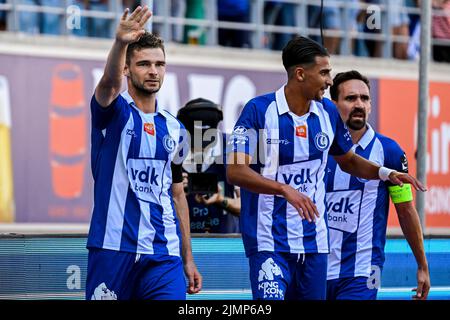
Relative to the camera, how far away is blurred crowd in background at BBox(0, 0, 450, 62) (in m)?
15.8

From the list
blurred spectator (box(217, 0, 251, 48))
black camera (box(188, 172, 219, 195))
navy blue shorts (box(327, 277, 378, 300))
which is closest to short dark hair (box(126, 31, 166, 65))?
navy blue shorts (box(327, 277, 378, 300))

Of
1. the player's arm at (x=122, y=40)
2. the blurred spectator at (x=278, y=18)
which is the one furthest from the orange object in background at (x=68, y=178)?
the player's arm at (x=122, y=40)

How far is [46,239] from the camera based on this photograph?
8.08m

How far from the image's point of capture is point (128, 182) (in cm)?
712

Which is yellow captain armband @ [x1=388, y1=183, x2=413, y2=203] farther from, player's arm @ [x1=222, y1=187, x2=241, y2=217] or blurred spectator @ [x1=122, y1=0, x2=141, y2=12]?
blurred spectator @ [x1=122, y1=0, x2=141, y2=12]

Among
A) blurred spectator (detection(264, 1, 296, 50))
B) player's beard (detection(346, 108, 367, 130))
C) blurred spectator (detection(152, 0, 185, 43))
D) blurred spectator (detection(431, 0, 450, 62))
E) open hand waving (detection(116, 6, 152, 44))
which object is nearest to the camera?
open hand waving (detection(116, 6, 152, 44))

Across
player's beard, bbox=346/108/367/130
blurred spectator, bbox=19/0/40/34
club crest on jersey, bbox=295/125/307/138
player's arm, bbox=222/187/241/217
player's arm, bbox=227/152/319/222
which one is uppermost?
blurred spectator, bbox=19/0/40/34

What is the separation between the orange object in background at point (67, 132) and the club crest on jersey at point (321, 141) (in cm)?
781

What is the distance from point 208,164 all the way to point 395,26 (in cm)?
792

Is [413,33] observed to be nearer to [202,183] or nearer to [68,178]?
[68,178]

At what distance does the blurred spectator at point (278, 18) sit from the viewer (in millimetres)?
17609

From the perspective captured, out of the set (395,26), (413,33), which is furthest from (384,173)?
(413,33)

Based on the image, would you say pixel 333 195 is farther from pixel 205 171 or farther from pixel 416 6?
pixel 416 6

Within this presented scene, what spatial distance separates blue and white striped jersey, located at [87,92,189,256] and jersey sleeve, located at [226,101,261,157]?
45 centimetres
